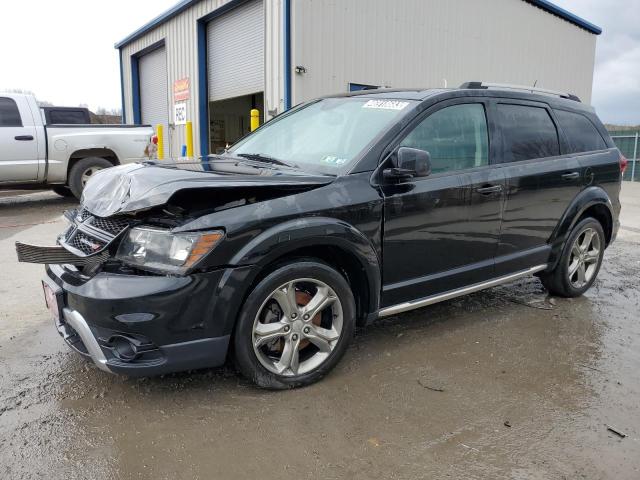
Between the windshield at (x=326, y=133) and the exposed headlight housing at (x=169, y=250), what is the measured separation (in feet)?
3.22

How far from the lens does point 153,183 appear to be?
8.87 feet

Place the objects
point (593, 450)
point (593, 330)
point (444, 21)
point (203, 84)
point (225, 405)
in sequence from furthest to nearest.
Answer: point (203, 84) < point (444, 21) < point (593, 330) < point (225, 405) < point (593, 450)

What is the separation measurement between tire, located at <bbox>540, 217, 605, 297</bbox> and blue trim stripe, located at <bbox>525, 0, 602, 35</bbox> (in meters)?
12.8

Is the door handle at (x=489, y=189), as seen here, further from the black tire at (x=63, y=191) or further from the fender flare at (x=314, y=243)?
the black tire at (x=63, y=191)

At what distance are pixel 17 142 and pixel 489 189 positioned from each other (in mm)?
8555

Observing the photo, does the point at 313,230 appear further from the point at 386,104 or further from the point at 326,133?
the point at 386,104

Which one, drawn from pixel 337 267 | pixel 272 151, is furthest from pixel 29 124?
pixel 337 267

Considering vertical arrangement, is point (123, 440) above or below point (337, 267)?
below

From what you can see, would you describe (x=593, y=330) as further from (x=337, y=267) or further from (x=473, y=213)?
(x=337, y=267)

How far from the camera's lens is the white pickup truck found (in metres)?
9.20

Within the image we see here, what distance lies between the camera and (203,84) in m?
14.5

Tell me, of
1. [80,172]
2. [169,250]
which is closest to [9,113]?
[80,172]

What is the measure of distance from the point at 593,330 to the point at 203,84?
12751 millimetres

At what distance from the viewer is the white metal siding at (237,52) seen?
479 inches
